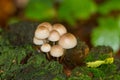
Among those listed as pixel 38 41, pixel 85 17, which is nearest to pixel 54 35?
pixel 38 41

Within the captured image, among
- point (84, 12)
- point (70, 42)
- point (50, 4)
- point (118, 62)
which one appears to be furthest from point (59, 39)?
point (50, 4)

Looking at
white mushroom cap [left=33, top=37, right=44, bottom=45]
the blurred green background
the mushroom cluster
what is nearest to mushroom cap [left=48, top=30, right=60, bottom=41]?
the mushroom cluster

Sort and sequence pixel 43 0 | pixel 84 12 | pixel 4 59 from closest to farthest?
pixel 4 59 < pixel 84 12 < pixel 43 0

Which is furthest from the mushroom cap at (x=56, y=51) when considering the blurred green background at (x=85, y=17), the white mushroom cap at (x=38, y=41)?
the blurred green background at (x=85, y=17)

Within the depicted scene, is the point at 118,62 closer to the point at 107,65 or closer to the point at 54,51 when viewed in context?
the point at 107,65

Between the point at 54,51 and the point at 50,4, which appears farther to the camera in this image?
the point at 50,4

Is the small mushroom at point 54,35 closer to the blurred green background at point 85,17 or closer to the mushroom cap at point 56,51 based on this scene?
the mushroom cap at point 56,51

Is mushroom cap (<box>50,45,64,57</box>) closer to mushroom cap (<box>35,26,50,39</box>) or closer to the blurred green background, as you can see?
mushroom cap (<box>35,26,50,39</box>)

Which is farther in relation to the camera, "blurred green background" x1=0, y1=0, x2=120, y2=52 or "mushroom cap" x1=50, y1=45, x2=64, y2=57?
"blurred green background" x1=0, y1=0, x2=120, y2=52

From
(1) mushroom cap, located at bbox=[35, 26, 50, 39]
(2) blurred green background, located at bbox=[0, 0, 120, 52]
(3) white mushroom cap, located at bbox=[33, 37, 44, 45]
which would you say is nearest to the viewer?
(1) mushroom cap, located at bbox=[35, 26, 50, 39]
